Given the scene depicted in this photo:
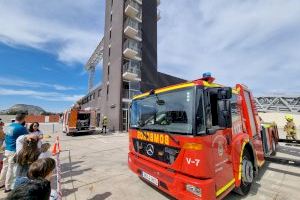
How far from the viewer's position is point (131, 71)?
2250 centimetres

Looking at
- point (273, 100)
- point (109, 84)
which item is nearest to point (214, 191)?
point (273, 100)

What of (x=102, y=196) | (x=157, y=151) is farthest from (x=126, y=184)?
(x=157, y=151)

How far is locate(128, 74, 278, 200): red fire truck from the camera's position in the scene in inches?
118

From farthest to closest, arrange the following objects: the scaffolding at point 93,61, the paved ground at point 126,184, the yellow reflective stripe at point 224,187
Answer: the scaffolding at point 93,61, the paved ground at point 126,184, the yellow reflective stripe at point 224,187

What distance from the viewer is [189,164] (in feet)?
10.0

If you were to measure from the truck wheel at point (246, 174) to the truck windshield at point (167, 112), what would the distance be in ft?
6.63

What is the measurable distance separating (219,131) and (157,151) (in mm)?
1266

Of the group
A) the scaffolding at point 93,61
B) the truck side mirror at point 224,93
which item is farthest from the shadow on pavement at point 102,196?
the scaffolding at point 93,61

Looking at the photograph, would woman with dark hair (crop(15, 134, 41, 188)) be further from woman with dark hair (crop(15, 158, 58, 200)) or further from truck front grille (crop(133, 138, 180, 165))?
truck front grille (crop(133, 138, 180, 165))

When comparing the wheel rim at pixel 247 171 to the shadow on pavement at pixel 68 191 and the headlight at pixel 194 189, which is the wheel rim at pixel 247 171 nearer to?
the headlight at pixel 194 189

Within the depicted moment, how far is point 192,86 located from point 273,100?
18898 mm

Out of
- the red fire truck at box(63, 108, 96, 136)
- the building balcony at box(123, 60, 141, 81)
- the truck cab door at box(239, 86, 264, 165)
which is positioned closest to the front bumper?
the truck cab door at box(239, 86, 264, 165)

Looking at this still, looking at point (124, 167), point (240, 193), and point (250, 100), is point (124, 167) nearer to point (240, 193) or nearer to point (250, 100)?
point (240, 193)

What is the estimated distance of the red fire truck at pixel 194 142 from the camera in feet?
9.81
